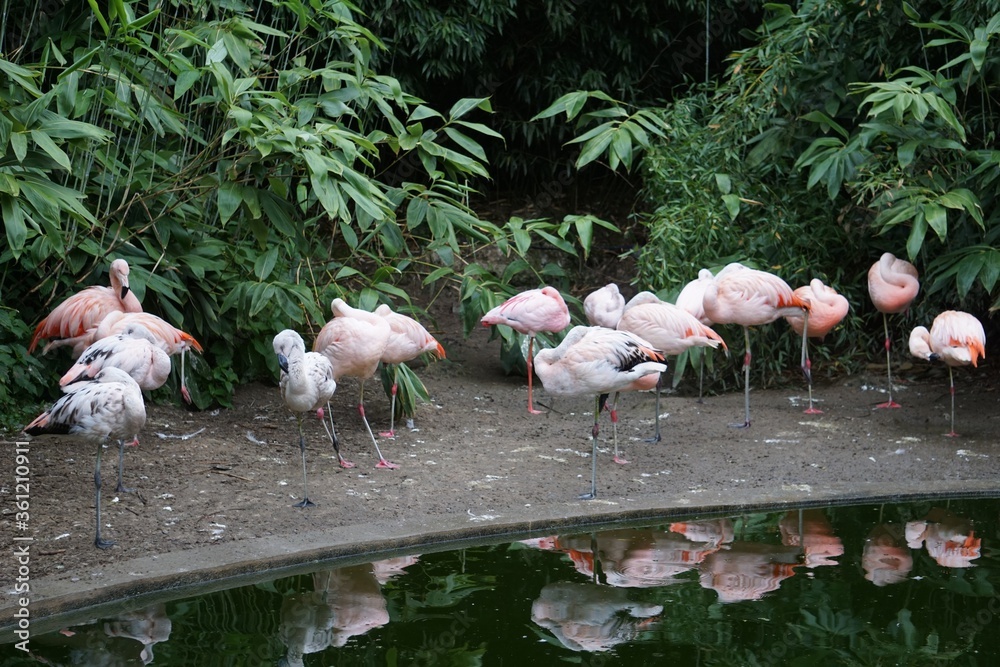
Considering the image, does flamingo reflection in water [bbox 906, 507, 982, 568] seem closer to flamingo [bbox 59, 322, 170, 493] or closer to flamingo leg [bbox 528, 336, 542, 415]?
flamingo leg [bbox 528, 336, 542, 415]

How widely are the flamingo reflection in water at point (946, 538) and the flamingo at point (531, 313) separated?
8.75 feet

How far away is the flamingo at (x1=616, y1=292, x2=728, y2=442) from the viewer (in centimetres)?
584

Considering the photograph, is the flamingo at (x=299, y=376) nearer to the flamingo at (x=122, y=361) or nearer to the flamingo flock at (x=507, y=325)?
the flamingo flock at (x=507, y=325)

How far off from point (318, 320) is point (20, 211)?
207 centimetres

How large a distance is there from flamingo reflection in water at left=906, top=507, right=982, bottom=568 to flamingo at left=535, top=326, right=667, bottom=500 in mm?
1387

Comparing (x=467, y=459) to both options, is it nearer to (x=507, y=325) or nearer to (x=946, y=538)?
(x=507, y=325)

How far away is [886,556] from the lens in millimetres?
4090

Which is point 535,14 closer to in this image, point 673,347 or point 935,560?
point 673,347

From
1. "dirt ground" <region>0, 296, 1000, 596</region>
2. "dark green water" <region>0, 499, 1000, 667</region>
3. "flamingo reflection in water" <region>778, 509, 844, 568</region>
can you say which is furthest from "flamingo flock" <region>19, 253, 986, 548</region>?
"flamingo reflection in water" <region>778, 509, 844, 568</region>

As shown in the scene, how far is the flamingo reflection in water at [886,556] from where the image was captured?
3850 mm

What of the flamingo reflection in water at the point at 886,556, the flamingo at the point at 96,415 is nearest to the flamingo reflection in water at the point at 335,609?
the flamingo at the point at 96,415

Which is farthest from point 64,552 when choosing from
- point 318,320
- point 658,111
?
point 658,111

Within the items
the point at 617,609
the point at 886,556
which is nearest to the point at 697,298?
the point at 886,556

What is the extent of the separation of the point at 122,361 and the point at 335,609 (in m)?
1.81
